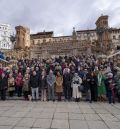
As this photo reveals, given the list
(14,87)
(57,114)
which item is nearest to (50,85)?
(14,87)

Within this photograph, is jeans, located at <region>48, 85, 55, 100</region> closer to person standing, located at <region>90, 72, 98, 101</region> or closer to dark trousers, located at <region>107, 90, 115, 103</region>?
person standing, located at <region>90, 72, 98, 101</region>

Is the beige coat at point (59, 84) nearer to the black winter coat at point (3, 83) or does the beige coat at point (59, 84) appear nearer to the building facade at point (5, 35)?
the black winter coat at point (3, 83)

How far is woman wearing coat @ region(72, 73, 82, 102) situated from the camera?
15.9 meters

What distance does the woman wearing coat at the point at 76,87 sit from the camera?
52.1 feet

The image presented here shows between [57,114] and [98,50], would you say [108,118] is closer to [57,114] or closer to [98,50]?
[57,114]

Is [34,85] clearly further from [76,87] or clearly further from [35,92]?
[76,87]

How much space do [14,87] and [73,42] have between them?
3068 cm

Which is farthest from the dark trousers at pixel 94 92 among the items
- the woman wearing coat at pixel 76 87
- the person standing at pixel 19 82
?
the person standing at pixel 19 82

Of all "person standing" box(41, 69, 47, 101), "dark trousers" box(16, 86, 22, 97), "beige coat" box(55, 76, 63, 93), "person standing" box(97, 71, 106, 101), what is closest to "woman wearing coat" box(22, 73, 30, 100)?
"dark trousers" box(16, 86, 22, 97)

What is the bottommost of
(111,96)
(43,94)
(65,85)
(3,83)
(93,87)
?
(111,96)

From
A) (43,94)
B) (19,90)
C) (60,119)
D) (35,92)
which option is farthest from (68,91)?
(60,119)

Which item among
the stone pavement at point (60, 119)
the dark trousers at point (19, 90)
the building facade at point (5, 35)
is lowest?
the stone pavement at point (60, 119)

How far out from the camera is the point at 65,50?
46.8 meters

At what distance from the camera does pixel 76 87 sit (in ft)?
52.5
